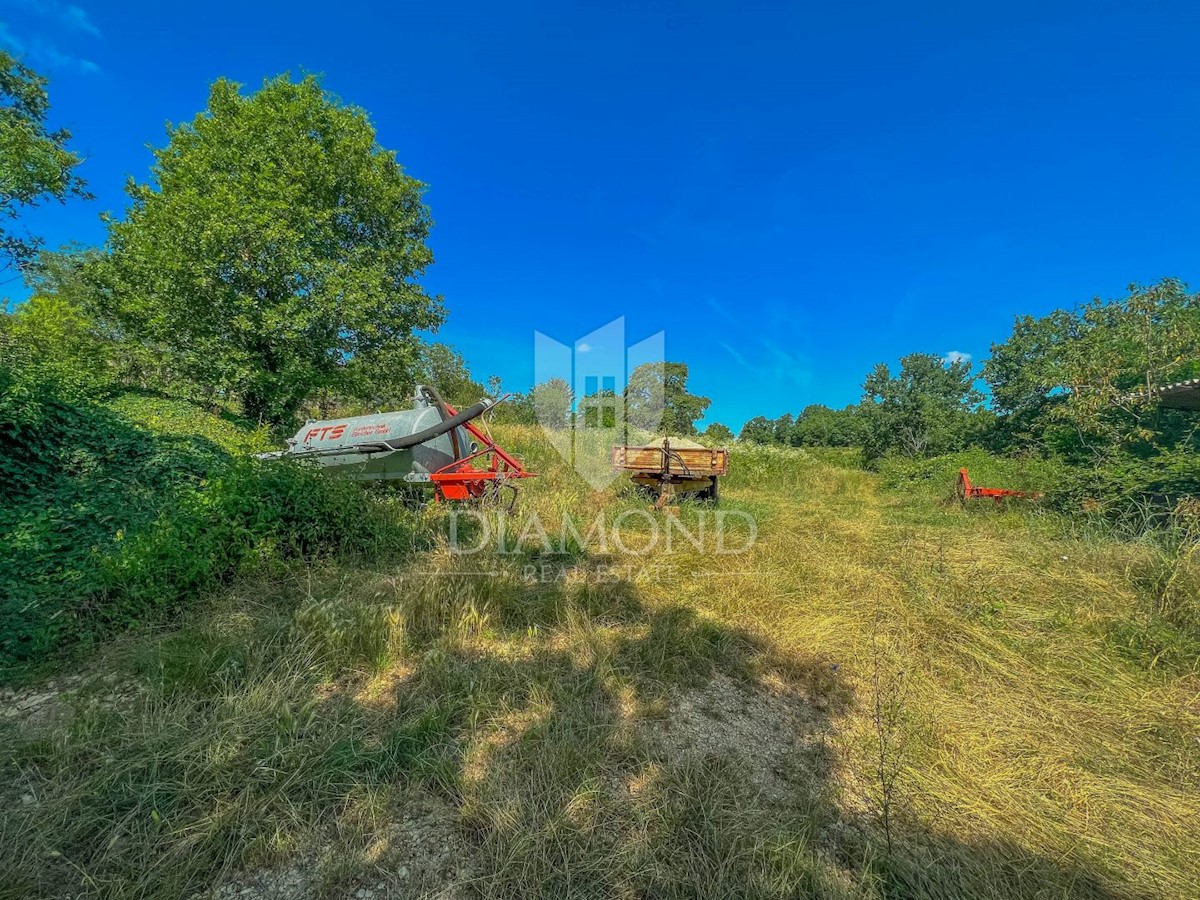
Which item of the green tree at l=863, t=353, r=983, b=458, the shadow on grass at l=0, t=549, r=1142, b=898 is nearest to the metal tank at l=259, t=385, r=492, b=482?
the shadow on grass at l=0, t=549, r=1142, b=898

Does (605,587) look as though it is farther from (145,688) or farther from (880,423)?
(880,423)

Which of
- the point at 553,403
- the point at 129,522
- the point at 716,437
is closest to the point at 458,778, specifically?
the point at 129,522

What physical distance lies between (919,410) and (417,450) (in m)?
36.4

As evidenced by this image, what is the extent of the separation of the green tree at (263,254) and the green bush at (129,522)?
21.9 feet

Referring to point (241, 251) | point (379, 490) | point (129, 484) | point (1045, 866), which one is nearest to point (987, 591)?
point (1045, 866)

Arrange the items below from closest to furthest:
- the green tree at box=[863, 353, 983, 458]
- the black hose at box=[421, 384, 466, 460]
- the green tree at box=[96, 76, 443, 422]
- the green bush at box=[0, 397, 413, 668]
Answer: the green bush at box=[0, 397, 413, 668] < the black hose at box=[421, 384, 466, 460] < the green tree at box=[96, 76, 443, 422] < the green tree at box=[863, 353, 983, 458]

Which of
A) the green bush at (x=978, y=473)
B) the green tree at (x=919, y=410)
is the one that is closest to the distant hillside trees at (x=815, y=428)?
the green tree at (x=919, y=410)

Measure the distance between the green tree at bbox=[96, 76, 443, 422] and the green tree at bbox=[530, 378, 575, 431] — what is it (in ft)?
21.9

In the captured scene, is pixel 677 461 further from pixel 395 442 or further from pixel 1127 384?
pixel 1127 384

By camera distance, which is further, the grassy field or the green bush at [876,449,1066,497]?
the green bush at [876,449,1066,497]

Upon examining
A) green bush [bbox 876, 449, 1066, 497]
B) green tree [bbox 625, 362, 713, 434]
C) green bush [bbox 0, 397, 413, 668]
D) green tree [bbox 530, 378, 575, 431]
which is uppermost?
green tree [bbox 625, 362, 713, 434]

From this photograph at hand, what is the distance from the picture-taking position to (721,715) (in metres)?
2.60

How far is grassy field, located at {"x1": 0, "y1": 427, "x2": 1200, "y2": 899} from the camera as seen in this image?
1642 millimetres

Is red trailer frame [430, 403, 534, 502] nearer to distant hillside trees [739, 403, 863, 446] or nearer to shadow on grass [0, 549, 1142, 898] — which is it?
shadow on grass [0, 549, 1142, 898]
